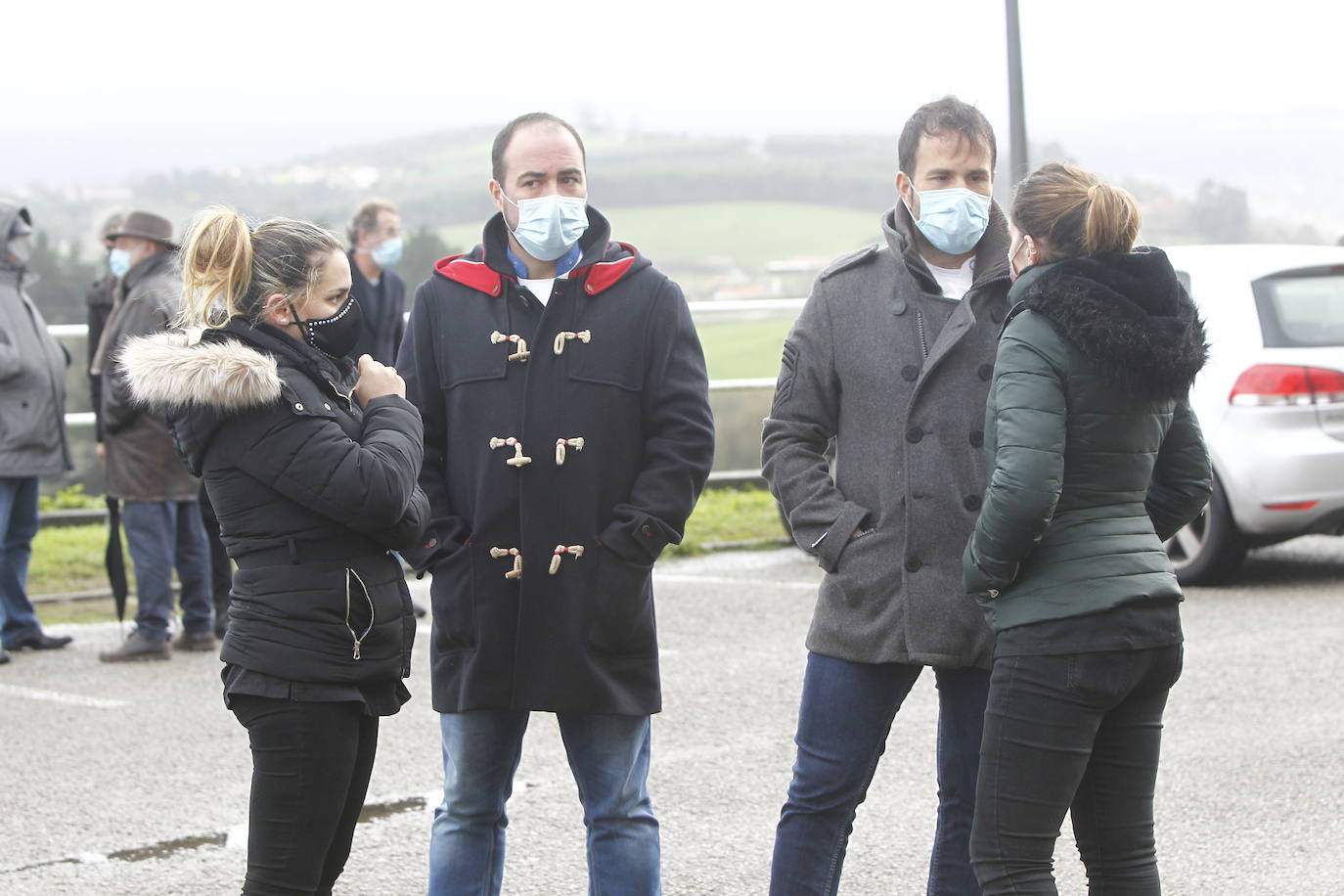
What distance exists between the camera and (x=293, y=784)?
327 centimetres

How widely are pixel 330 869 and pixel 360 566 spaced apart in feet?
2.10

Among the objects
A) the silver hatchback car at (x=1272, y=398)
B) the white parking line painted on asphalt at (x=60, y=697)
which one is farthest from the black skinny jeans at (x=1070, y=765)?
the silver hatchback car at (x=1272, y=398)

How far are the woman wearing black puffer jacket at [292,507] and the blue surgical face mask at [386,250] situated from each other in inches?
225

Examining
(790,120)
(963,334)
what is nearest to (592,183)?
(790,120)

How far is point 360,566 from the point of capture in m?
3.39

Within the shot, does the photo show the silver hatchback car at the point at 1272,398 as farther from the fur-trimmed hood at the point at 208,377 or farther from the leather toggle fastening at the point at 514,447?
the fur-trimmed hood at the point at 208,377

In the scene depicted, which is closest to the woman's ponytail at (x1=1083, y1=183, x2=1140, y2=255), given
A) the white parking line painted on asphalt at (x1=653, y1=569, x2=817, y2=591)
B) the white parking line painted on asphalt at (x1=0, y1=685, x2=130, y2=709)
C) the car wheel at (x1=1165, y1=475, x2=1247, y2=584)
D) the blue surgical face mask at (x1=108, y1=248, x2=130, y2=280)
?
the white parking line painted on asphalt at (x1=0, y1=685, x2=130, y2=709)

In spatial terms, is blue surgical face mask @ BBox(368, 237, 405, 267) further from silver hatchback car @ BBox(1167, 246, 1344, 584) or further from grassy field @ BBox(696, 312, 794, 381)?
grassy field @ BBox(696, 312, 794, 381)

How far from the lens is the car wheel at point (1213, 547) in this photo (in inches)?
358

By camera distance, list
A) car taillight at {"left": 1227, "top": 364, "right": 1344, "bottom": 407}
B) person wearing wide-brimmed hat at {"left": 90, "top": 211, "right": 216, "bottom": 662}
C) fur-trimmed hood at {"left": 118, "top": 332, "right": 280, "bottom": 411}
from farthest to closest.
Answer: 1. car taillight at {"left": 1227, "top": 364, "right": 1344, "bottom": 407}
2. person wearing wide-brimmed hat at {"left": 90, "top": 211, "right": 216, "bottom": 662}
3. fur-trimmed hood at {"left": 118, "top": 332, "right": 280, "bottom": 411}

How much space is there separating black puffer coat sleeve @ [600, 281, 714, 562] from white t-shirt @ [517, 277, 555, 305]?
0.81 ft

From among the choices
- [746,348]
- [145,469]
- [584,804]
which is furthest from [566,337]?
[746,348]

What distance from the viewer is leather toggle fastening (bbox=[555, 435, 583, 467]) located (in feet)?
11.9

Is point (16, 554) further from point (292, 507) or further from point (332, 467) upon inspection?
point (332, 467)
